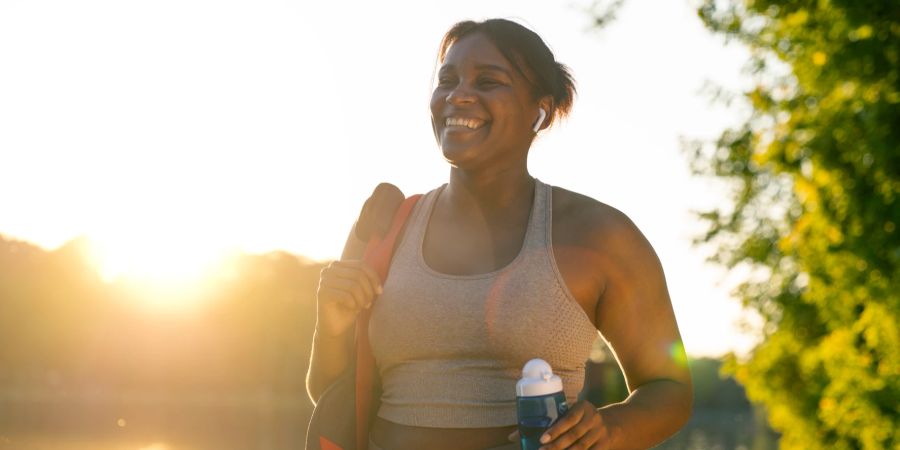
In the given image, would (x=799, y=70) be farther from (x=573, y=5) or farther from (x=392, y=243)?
(x=392, y=243)

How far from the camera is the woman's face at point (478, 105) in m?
3.17

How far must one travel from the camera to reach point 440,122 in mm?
3250

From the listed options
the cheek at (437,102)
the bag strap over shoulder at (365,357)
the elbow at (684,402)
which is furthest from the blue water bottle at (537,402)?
the cheek at (437,102)

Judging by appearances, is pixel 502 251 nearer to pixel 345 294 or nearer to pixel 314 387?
pixel 345 294

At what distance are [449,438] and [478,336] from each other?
278 millimetres

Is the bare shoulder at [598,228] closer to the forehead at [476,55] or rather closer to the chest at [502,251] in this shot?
the chest at [502,251]

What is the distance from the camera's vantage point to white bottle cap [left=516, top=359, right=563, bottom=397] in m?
2.59

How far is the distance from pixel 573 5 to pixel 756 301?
4.49 metres

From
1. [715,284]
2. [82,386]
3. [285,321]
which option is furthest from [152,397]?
[715,284]

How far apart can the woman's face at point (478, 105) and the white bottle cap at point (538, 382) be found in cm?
78

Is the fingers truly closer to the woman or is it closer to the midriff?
the woman

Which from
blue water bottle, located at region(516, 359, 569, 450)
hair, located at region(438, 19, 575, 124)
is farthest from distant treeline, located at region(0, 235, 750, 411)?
blue water bottle, located at region(516, 359, 569, 450)

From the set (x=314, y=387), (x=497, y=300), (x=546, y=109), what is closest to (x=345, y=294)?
(x=497, y=300)

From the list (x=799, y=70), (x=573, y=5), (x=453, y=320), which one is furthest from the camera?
(x=573, y=5)
